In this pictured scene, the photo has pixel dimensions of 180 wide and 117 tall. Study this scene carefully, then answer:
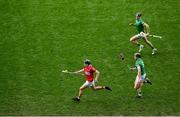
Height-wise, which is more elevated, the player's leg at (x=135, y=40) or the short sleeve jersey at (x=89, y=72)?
the player's leg at (x=135, y=40)

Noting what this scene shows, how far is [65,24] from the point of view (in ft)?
116

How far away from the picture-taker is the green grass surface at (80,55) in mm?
28016

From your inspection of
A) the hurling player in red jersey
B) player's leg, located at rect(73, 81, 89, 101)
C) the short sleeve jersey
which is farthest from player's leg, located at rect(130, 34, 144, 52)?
player's leg, located at rect(73, 81, 89, 101)

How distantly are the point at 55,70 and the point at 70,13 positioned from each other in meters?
6.33

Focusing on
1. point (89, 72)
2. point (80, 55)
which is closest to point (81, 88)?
point (89, 72)

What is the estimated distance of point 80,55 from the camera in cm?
3222

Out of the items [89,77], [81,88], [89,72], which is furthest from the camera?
[81,88]

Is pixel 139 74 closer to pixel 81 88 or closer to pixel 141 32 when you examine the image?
pixel 81 88

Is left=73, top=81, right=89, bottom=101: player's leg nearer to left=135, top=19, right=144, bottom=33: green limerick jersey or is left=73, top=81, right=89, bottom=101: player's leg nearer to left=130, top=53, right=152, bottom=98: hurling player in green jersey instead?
left=130, top=53, right=152, bottom=98: hurling player in green jersey

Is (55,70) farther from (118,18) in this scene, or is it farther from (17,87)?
(118,18)

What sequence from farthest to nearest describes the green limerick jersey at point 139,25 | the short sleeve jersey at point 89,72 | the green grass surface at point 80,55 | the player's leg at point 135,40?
the player's leg at point 135,40
the green limerick jersey at point 139,25
the green grass surface at point 80,55
the short sleeve jersey at point 89,72

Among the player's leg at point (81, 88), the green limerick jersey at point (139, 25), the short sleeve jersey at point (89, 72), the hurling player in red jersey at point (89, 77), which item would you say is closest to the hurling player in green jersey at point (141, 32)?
the green limerick jersey at point (139, 25)

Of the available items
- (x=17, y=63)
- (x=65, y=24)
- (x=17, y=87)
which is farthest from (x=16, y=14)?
(x=17, y=87)

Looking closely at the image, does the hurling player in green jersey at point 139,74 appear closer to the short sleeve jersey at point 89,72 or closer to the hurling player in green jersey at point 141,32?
the short sleeve jersey at point 89,72
